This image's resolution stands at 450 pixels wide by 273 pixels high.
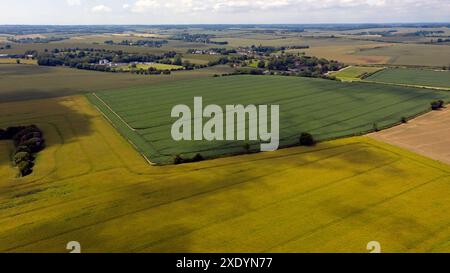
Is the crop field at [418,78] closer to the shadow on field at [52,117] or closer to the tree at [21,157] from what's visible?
the shadow on field at [52,117]

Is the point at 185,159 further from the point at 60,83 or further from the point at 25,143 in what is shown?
the point at 60,83

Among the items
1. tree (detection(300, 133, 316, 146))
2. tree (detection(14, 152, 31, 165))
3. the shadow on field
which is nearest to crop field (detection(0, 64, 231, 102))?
the shadow on field

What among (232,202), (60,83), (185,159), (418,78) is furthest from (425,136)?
(60,83)

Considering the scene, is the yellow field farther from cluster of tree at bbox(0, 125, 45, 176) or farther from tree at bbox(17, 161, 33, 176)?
cluster of tree at bbox(0, 125, 45, 176)

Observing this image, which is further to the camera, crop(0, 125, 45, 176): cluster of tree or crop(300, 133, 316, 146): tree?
crop(300, 133, 316, 146): tree

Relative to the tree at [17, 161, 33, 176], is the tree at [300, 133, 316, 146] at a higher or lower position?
higher

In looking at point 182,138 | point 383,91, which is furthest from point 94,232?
point 383,91

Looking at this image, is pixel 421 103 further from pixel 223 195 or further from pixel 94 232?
pixel 94 232
